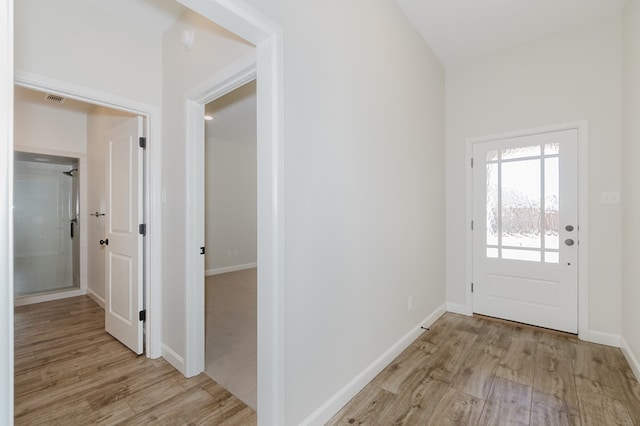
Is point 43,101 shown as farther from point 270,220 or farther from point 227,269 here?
point 270,220

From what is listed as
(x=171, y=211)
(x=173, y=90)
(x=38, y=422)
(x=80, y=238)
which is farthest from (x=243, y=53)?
(x=80, y=238)

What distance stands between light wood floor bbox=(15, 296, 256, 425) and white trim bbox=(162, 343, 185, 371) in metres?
0.04

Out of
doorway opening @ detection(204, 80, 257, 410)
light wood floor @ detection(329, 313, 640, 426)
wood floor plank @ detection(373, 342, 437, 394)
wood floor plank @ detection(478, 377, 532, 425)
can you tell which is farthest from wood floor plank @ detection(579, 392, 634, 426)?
doorway opening @ detection(204, 80, 257, 410)

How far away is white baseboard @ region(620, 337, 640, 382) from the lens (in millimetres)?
2099

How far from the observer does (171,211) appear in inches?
92.3

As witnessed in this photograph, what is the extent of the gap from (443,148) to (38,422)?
13.8 ft

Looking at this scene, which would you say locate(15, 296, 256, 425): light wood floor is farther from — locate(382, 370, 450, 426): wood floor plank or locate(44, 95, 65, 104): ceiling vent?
locate(44, 95, 65, 104): ceiling vent

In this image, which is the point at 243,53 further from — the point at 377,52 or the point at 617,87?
the point at 617,87

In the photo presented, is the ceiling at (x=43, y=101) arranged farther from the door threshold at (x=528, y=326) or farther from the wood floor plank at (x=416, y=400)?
the door threshold at (x=528, y=326)

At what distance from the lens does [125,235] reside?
2.58 m

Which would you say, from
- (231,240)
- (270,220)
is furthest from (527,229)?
(231,240)

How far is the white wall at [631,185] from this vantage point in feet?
7.04

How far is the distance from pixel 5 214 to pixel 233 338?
234cm

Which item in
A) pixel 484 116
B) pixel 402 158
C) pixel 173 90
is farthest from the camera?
pixel 484 116
